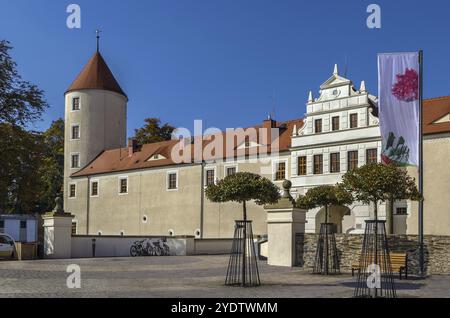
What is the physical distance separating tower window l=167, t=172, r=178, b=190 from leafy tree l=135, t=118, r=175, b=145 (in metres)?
13.7

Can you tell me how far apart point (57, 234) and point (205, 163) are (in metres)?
18.2

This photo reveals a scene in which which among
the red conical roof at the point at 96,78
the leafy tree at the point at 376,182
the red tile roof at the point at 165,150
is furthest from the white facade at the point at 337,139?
the red conical roof at the point at 96,78

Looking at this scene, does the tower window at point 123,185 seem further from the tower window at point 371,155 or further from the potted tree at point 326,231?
the potted tree at point 326,231

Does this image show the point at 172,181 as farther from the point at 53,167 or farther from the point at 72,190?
the point at 53,167

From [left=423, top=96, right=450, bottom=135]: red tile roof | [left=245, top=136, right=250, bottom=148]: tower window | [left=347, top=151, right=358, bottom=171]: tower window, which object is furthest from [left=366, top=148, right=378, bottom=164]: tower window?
[left=245, top=136, right=250, bottom=148]: tower window

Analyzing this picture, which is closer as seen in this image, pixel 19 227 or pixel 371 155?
pixel 371 155

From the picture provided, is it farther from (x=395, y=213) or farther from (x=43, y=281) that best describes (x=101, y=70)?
(x=43, y=281)

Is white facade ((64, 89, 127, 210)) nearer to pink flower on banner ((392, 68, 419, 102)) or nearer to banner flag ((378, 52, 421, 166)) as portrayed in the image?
banner flag ((378, 52, 421, 166))

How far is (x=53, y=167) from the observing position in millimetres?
63375

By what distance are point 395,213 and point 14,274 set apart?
2269 centimetres

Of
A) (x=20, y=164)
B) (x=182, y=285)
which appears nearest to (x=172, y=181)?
(x=20, y=164)

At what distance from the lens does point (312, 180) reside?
3762cm

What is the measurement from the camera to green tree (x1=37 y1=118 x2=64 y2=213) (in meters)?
61.4
